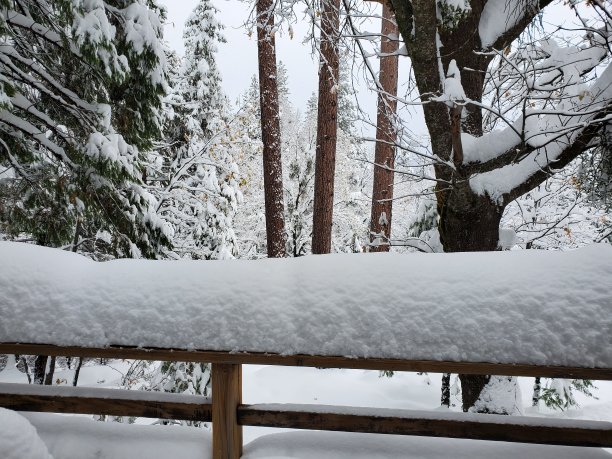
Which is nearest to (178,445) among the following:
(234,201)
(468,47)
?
(468,47)

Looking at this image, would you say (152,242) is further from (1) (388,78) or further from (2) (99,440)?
(1) (388,78)

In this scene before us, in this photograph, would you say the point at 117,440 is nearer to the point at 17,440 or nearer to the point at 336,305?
the point at 17,440

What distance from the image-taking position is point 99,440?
73.3 inches

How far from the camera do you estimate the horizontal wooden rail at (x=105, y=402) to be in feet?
5.87

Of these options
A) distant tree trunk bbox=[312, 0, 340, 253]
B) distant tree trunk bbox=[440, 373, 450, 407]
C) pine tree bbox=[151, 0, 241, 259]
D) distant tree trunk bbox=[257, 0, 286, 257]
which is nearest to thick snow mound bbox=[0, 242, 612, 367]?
distant tree trunk bbox=[257, 0, 286, 257]

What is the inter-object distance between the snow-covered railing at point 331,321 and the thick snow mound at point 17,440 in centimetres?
31

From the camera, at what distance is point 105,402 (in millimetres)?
1832

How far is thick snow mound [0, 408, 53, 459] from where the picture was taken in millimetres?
1265

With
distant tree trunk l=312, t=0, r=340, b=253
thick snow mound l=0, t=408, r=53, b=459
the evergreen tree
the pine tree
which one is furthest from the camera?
the pine tree

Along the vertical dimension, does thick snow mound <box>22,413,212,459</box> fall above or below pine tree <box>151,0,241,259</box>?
below

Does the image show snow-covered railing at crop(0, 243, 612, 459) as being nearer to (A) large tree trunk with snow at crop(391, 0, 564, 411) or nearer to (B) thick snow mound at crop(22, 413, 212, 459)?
(B) thick snow mound at crop(22, 413, 212, 459)

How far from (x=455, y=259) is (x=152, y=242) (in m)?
5.81

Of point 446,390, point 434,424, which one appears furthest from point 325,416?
point 446,390

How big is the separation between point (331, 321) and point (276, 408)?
0.61 m
